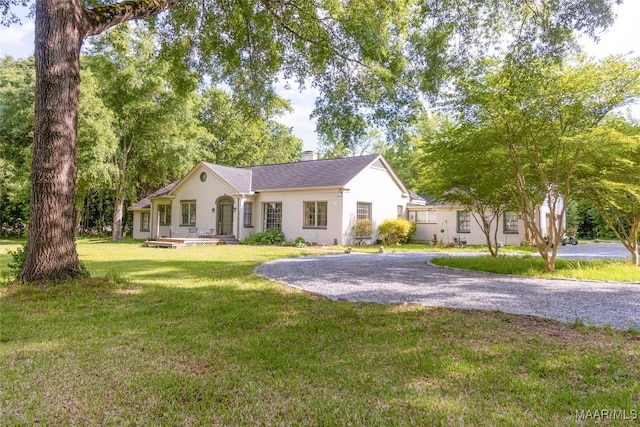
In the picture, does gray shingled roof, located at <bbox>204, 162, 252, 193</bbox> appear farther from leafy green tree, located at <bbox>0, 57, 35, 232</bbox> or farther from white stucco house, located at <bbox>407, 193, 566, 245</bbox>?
leafy green tree, located at <bbox>0, 57, 35, 232</bbox>

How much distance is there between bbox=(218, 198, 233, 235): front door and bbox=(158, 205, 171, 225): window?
4.78m

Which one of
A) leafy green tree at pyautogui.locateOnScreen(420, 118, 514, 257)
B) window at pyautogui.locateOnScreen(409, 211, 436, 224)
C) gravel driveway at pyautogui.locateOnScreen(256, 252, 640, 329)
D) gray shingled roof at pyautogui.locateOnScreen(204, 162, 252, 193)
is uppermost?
gray shingled roof at pyautogui.locateOnScreen(204, 162, 252, 193)

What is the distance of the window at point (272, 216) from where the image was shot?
2164cm

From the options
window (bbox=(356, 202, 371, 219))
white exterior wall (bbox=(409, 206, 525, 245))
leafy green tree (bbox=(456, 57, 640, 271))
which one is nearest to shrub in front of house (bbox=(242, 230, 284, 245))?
window (bbox=(356, 202, 371, 219))

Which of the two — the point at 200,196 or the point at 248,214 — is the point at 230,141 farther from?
the point at 248,214

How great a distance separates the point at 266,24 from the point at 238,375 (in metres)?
9.23

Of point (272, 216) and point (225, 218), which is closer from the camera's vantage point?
point (272, 216)

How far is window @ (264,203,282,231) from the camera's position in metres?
21.6

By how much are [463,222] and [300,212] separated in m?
8.92

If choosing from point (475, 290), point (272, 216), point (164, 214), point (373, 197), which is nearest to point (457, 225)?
point (373, 197)

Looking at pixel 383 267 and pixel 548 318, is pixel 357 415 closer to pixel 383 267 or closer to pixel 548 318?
pixel 548 318

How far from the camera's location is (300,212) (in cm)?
2077

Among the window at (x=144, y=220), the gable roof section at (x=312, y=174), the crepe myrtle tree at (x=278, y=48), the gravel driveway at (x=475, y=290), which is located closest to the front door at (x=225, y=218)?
the gable roof section at (x=312, y=174)

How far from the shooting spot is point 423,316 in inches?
203
